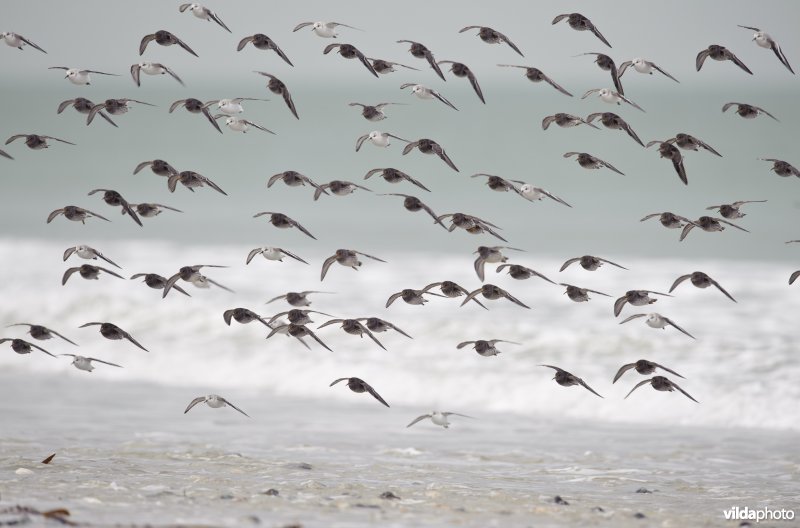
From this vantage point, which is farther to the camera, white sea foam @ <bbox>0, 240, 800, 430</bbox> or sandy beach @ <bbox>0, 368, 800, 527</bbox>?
white sea foam @ <bbox>0, 240, 800, 430</bbox>

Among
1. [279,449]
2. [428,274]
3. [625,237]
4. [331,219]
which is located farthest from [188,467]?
[331,219]

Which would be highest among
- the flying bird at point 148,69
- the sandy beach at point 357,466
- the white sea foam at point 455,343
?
the flying bird at point 148,69

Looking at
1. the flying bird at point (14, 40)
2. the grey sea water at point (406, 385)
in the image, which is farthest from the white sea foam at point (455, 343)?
the flying bird at point (14, 40)

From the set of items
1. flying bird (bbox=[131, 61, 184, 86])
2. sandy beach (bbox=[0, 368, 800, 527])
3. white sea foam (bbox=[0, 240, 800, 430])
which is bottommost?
sandy beach (bbox=[0, 368, 800, 527])

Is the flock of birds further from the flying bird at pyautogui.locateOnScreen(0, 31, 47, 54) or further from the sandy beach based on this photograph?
the sandy beach

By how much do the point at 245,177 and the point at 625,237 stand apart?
1682 centimetres

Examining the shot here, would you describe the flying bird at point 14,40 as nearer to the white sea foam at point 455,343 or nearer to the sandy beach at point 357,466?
the sandy beach at point 357,466

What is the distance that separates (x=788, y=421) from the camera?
38.8ft

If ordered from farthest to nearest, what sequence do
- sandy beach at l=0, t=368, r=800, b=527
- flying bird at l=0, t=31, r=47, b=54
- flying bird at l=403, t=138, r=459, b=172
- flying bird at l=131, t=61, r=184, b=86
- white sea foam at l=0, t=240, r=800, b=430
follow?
1. white sea foam at l=0, t=240, r=800, b=430
2. flying bird at l=131, t=61, r=184, b=86
3. flying bird at l=403, t=138, r=459, b=172
4. flying bird at l=0, t=31, r=47, b=54
5. sandy beach at l=0, t=368, r=800, b=527

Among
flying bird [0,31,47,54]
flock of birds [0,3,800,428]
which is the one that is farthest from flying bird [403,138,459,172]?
flying bird [0,31,47,54]

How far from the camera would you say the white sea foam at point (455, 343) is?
12.9 metres

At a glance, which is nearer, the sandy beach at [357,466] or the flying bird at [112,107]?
the sandy beach at [357,466]

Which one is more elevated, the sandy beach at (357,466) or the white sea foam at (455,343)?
the white sea foam at (455,343)

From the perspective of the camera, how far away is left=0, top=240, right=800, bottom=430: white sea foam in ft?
42.3
